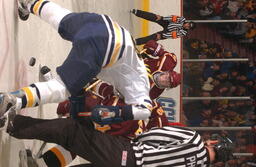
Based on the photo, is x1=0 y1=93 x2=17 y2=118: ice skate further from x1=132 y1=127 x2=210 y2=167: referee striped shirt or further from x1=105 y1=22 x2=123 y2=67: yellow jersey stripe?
x1=132 y1=127 x2=210 y2=167: referee striped shirt

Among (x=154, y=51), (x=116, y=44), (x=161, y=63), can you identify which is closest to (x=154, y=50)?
(x=154, y=51)

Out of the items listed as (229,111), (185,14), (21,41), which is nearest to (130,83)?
(21,41)

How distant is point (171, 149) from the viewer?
6.34 feet

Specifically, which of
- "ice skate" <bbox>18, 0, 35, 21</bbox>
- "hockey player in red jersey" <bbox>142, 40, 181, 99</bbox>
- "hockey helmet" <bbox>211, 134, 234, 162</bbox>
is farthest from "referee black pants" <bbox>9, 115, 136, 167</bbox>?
"hockey player in red jersey" <bbox>142, 40, 181, 99</bbox>

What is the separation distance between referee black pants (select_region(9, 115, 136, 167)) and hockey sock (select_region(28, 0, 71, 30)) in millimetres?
527

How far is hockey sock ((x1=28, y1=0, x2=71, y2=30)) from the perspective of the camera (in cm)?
216

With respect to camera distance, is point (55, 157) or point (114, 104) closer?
point (55, 157)

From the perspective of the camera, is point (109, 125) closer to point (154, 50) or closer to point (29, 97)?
point (29, 97)

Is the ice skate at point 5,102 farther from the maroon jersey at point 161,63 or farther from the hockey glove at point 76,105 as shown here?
the maroon jersey at point 161,63

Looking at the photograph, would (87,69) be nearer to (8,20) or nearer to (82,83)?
(82,83)

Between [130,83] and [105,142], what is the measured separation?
320 mm

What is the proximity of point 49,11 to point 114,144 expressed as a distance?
77 centimetres

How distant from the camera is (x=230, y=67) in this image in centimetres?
569

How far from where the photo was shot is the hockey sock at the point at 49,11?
2.16 meters
